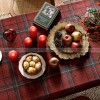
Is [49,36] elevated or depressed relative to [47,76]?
elevated

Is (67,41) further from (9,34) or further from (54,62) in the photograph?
(9,34)

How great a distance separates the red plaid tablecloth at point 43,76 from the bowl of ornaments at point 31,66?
0.11 feet

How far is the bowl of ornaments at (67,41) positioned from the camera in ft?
6.39

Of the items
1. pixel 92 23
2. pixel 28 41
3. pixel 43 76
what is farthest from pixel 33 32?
pixel 92 23

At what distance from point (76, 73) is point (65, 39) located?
0.83 feet

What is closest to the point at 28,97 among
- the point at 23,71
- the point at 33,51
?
the point at 23,71

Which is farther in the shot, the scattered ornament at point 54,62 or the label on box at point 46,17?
the label on box at point 46,17

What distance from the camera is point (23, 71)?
187 cm

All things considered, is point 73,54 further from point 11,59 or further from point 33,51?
point 11,59

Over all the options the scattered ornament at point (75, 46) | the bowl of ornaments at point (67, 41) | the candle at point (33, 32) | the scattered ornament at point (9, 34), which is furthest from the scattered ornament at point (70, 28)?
the scattered ornament at point (9, 34)

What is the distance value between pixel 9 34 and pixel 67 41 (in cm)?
42

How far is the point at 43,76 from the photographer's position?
1889mm

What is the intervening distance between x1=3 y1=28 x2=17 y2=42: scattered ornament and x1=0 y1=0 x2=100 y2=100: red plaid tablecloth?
0.04m

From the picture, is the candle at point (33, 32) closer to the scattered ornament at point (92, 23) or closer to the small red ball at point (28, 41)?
the small red ball at point (28, 41)
